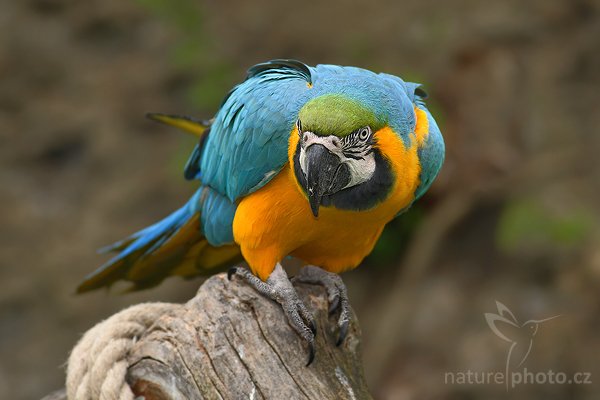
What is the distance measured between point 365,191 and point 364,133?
0.56ft

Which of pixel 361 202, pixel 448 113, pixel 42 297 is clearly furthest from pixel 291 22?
pixel 361 202

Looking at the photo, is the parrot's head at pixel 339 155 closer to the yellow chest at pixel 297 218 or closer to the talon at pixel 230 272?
the yellow chest at pixel 297 218

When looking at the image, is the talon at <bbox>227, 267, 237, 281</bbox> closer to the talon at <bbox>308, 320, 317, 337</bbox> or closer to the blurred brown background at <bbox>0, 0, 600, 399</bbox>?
the talon at <bbox>308, 320, 317, 337</bbox>

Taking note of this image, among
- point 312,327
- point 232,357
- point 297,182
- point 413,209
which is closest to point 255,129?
point 297,182

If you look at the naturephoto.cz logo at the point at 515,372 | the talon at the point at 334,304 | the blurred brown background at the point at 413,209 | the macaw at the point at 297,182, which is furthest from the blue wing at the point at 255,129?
the naturephoto.cz logo at the point at 515,372

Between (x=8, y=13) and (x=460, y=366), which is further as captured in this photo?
(x=8, y=13)

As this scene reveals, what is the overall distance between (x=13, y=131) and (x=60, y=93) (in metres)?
0.38

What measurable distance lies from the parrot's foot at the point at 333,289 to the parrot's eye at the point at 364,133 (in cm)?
51

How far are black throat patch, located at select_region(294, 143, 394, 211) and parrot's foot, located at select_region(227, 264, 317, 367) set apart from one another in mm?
263

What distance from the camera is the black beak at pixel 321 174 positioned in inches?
78.2

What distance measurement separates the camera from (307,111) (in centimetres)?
201

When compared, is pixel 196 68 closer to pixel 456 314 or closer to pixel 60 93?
pixel 60 93

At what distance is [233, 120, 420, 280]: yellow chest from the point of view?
2.18 metres

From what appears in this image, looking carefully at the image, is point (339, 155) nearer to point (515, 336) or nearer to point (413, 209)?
point (515, 336)
